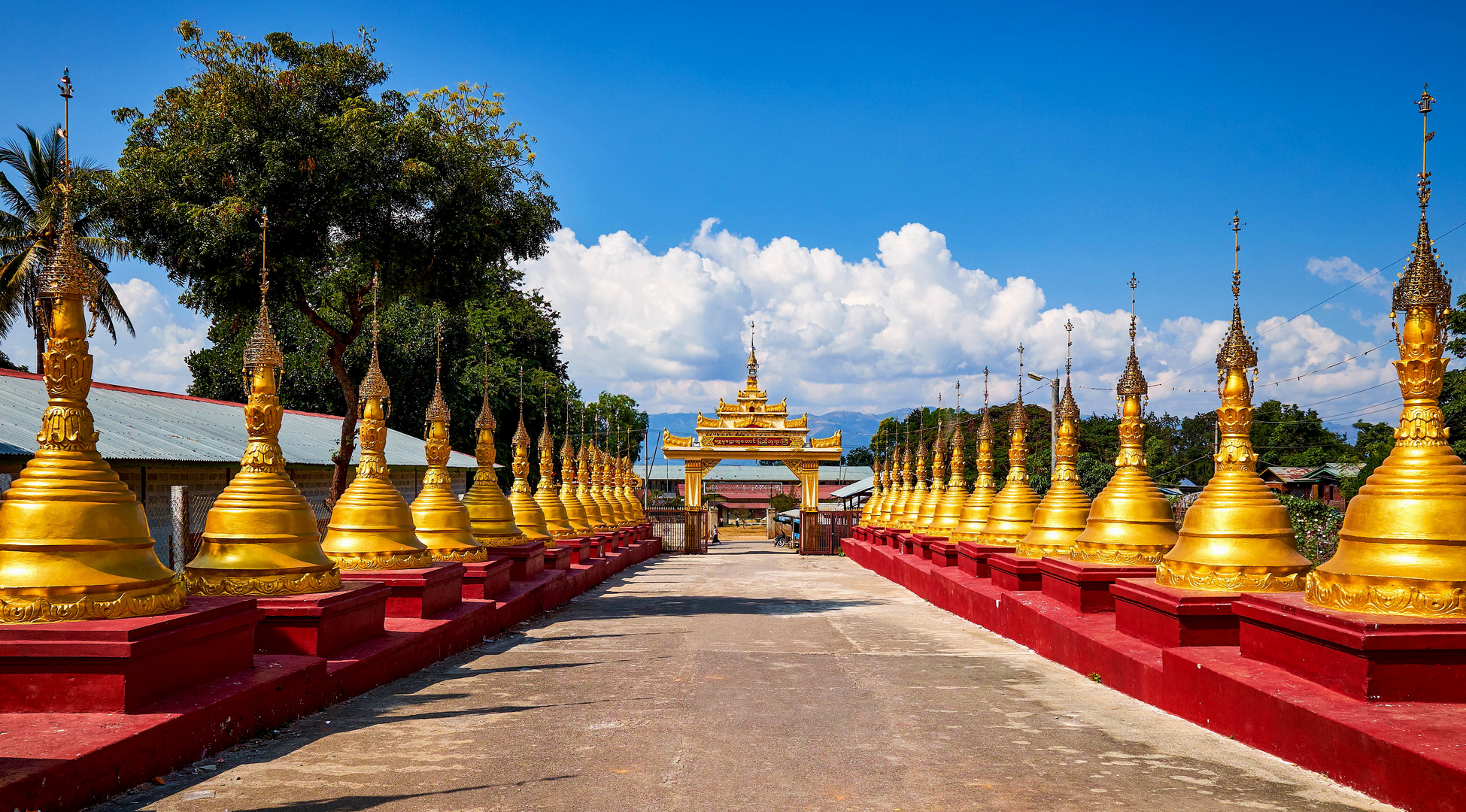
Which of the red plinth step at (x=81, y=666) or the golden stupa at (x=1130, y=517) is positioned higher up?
the golden stupa at (x=1130, y=517)

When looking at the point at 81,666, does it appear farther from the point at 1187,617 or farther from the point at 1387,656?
the point at 1187,617

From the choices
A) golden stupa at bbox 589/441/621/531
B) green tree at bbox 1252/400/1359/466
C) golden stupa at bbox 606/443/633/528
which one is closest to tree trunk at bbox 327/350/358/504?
golden stupa at bbox 589/441/621/531

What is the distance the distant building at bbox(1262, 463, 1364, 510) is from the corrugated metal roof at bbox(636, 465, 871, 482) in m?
37.9

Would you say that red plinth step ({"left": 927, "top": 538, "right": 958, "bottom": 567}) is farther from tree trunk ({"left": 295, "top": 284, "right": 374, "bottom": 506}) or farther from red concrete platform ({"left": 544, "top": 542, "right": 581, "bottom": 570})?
tree trunk ({"left": 295, "top": 284, "right": 374, "bottom": 506})

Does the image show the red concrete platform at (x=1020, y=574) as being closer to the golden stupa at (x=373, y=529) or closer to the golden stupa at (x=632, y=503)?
the golden stupa at (x=373, y=529)

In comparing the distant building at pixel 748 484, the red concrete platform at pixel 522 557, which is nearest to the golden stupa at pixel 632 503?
the red concrete platform at pixel 522 557

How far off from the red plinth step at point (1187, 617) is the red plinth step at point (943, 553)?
10.0m

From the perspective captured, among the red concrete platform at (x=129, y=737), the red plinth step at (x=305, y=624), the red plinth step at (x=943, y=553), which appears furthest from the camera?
the red plinth step at (x=943, y=553)

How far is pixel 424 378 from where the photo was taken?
41.1 m

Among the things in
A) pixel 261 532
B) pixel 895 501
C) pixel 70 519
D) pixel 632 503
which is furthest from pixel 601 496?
pixel 70 519

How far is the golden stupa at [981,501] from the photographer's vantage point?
1847 cm

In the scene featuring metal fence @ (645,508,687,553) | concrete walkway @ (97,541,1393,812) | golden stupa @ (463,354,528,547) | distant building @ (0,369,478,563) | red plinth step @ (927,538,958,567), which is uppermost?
distant building @ (0,369,478,563)

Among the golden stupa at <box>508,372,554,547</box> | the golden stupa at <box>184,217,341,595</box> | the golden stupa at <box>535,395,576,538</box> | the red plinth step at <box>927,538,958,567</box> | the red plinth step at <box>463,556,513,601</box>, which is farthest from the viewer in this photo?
the golden stupa at <box>535,395,576,538</box>

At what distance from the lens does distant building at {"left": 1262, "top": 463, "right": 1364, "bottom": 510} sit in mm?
39938
